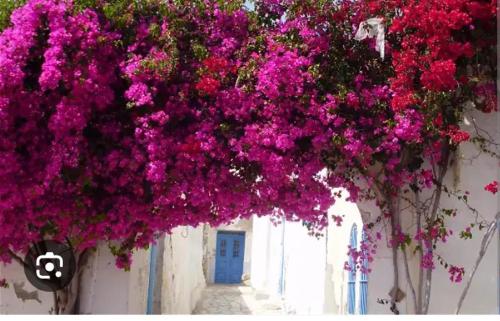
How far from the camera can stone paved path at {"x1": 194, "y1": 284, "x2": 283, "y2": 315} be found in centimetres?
1446

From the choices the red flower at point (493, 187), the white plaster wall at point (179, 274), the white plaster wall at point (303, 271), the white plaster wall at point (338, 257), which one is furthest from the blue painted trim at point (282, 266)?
the red flower at point (493, 187)

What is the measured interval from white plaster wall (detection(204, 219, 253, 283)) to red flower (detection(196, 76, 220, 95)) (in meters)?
17.5

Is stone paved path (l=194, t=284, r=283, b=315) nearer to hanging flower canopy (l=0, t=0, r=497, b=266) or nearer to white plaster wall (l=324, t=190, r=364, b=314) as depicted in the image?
white plaster wall (l=324, t=190, r=364, b=314)

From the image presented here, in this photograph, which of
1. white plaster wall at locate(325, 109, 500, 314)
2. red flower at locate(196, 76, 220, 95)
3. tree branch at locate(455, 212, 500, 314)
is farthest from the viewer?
white plaster wall at locate(325, 109, 500, 314)

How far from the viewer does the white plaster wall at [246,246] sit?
22688 millimetres

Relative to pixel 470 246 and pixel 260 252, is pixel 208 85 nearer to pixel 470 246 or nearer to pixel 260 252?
pixel 470 246

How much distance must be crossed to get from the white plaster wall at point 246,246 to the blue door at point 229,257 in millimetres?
153

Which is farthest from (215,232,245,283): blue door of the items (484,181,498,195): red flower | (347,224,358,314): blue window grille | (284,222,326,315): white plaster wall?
(484,181,498,195): red flower

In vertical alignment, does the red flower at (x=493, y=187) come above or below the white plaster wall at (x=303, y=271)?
above

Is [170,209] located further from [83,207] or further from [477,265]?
[477,265]

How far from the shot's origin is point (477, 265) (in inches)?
218

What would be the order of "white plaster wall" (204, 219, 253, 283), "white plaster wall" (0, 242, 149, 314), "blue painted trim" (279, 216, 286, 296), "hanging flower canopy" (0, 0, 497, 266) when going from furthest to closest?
"white plaster wall" (204, 219, 253, 283)
"blue painted trim" (279, 216, 286, 296)
"white plaster wall" (0, 242, 149, 314)
"hanging flower canopy" (0, 0, 497, 266)

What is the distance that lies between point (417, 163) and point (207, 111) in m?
2.02

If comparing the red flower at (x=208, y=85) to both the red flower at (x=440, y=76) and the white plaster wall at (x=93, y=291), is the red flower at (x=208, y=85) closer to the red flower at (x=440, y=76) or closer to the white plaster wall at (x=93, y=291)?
the red flower at (x=440, y=76)
